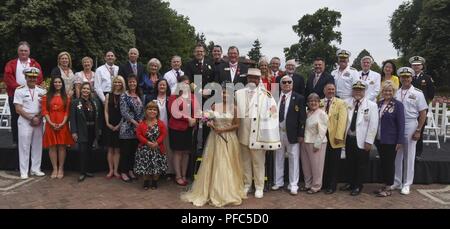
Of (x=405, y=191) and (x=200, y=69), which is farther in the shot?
(x=200, y=69)

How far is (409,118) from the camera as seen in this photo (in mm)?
6281

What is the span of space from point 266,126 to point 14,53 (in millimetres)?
Result: 23386

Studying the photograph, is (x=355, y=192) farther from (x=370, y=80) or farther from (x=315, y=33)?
(x=315, y=33)

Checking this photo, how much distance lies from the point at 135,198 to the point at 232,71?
8.84 feet

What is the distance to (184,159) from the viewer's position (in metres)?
6.76

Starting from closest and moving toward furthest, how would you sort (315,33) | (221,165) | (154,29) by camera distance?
(221,165) → (154,29) → (315,33)

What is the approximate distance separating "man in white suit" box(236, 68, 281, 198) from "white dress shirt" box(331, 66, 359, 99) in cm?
Answer: 177

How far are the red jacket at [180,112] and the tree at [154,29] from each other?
29509 mm

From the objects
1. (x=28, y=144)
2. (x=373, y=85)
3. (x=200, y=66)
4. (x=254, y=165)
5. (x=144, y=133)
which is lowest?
(x=254, y=165)

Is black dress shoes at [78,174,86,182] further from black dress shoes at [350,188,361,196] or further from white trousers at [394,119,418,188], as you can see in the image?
white trousers at [394,119,418,188]

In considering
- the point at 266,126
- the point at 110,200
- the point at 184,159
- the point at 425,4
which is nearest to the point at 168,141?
the point at 184,159

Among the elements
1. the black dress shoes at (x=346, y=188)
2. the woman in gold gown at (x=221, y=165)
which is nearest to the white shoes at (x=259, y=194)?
the woman in gold gown at (x=221, y=165)

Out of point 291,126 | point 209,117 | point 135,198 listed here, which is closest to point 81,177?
point 135,198

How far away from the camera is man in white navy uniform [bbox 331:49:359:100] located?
7.01m
